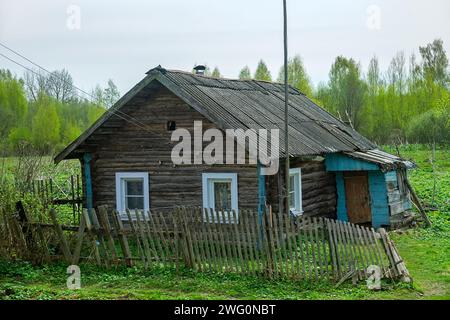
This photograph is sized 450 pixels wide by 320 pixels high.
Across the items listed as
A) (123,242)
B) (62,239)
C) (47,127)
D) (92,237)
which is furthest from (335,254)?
(47,127)

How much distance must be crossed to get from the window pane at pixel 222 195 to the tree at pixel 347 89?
36.9 meters

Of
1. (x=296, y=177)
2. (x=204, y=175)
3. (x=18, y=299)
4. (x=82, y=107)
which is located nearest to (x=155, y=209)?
(x=204, y=175)

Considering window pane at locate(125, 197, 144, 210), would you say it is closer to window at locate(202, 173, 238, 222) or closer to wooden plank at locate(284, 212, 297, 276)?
window at locate(202, 173, 238, 222)

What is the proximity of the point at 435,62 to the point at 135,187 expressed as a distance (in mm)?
39683

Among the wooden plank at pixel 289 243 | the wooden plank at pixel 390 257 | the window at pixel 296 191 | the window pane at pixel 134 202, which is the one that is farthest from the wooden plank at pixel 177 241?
the window at pixel 296 191

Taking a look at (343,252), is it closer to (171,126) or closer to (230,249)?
(230,249)

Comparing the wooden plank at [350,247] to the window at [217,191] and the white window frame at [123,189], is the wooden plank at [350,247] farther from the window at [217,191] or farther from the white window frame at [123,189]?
the white window frame at [123,189]

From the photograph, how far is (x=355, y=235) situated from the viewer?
1204 centimetres

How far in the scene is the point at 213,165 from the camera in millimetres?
16359

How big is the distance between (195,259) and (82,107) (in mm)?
53113

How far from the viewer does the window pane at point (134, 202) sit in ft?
57.8

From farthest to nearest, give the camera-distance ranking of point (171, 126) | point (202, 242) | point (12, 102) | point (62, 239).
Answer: point (12, 102), point (171, 126), point (62, 239), point (202, 242)
